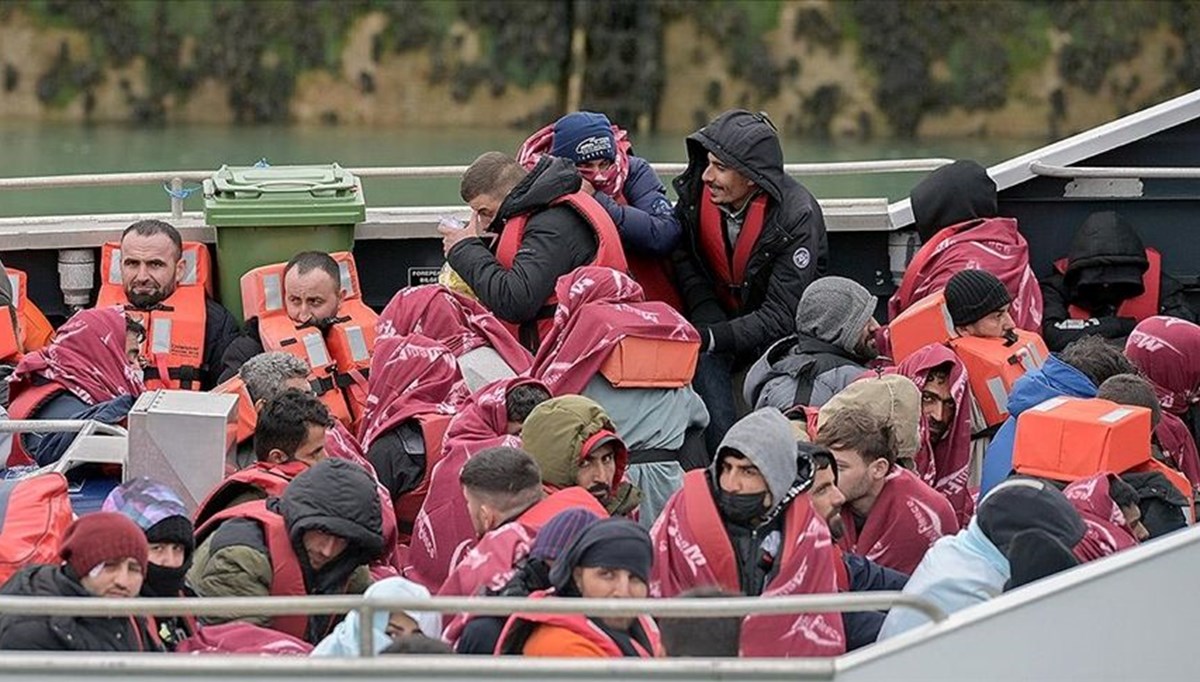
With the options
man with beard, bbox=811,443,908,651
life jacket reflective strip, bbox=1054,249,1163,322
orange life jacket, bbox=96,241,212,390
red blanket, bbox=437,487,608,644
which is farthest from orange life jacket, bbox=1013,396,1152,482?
orange life jacket, bbox=96,241,212,390

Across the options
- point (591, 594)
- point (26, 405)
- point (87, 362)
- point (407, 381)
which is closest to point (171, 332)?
point (87, 362)

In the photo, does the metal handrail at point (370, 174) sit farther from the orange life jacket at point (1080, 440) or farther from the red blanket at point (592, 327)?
the orange life jacket at point (1080, 440)

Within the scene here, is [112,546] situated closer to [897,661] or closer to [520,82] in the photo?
[897,661]

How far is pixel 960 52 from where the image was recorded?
76.0ft

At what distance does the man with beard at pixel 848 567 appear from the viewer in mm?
4281

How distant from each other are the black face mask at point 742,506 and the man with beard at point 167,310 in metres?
2.62

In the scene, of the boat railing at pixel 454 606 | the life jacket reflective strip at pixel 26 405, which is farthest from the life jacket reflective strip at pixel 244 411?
the boat railing at pixel 454 606

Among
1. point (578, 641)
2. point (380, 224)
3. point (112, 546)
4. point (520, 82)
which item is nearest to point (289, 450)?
point (112, 546)

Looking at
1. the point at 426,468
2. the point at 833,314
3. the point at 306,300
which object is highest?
the point at 833,314

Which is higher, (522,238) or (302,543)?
(522,238)

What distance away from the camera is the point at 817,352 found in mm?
5609

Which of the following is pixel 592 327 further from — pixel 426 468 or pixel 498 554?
pixel 498 554

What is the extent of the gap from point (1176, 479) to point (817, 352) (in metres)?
1.09

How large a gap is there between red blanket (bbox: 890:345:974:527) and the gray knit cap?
9.5 inches
